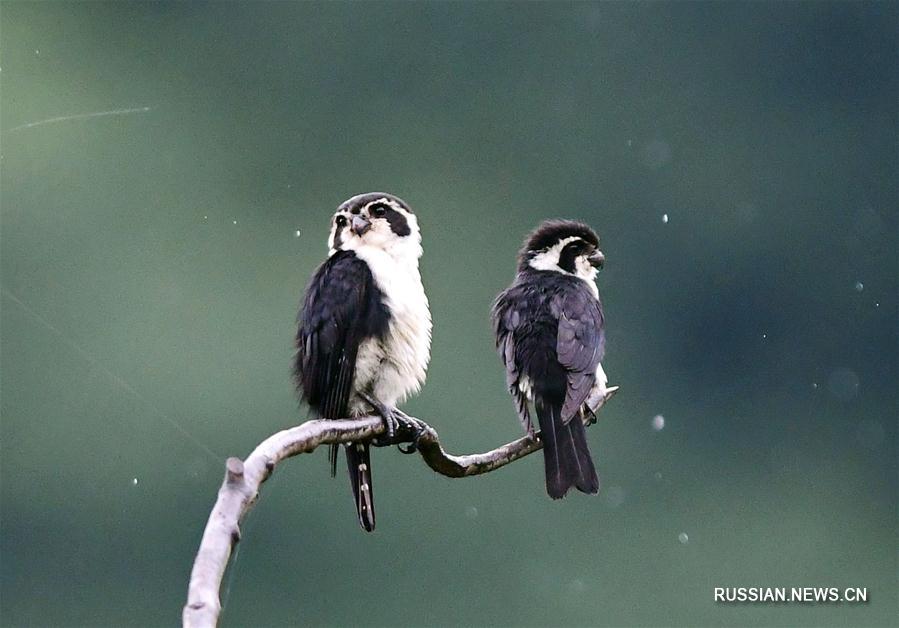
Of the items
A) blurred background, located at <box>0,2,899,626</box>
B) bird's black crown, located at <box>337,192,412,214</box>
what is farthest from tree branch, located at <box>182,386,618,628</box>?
blurred background, located at <box>0,2,899,626</box>

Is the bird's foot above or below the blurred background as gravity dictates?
below

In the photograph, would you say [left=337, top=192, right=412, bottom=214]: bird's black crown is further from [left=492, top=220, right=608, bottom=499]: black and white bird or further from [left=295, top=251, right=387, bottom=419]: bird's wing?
[left=492, top=220, right=608, bottom=499]: black and white bird

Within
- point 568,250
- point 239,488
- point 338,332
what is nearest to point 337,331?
point 338,332

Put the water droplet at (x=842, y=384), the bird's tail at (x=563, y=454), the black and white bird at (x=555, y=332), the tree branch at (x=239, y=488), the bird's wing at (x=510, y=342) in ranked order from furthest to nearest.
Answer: the water droplet at (x=842, y=384), the bird's wing at (x=510, y=342), the black and white bird at (x=555, y=332), the bird's tail at (x=563, y=454), the tree branch at (x=239, y=488)

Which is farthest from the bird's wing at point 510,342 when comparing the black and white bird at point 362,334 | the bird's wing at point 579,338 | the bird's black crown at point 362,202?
the bird's black crown at point 362,202

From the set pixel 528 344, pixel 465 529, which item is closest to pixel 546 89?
pixel 465 529

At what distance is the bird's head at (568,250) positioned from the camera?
5145 millimetres

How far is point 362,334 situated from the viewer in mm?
4492

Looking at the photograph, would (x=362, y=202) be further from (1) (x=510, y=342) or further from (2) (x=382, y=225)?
(1) (x=510, y=342)

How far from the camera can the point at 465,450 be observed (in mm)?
17531

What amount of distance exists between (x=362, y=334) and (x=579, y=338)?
621 mm

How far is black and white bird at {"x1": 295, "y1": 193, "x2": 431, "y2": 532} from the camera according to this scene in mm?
4445

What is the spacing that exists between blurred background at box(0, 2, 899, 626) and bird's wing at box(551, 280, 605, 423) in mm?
10805

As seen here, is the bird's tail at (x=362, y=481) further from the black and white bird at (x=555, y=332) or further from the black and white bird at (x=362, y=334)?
the black and white bird at (x=555, y=332)
